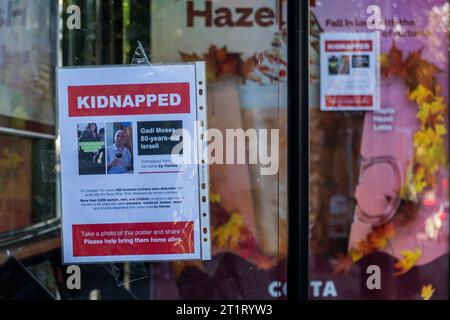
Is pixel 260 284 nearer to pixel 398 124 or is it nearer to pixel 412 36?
pixel 398 124

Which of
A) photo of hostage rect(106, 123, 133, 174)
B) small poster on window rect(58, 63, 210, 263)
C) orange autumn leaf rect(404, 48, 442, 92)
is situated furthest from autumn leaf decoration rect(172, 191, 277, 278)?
orange autumn leaf rect(404, 48, 442, 92)

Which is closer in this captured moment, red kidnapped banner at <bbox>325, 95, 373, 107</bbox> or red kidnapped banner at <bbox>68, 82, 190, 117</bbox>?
red kidnapped banner at <bbox>68, 82, 190, 117</bbox>

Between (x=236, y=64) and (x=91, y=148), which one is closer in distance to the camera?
(x=91, y=148)

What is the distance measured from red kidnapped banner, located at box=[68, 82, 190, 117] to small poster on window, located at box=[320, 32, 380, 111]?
154 centimetres

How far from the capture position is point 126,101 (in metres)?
2.83

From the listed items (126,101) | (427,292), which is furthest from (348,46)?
(126,101)

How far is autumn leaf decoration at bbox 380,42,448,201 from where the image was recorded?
4.15 m

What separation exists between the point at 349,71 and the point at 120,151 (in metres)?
1.86

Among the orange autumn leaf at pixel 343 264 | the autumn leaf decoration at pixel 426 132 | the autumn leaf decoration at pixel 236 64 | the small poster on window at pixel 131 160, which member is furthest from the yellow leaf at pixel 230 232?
the autumn leaf decoration at pixel 426 132

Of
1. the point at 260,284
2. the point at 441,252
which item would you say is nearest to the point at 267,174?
the point at 260,284

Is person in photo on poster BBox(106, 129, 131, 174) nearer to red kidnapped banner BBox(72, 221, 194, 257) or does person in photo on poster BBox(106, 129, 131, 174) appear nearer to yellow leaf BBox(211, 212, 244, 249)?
red kidnapped banner BBox(72, 221, 194, 257)

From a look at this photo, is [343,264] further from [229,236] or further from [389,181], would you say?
[229,236]

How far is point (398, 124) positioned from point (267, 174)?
144 centimetres
